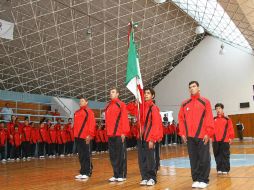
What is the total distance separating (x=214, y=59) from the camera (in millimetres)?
28203

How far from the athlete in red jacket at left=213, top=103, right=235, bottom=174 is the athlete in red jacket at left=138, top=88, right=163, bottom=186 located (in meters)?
1.87

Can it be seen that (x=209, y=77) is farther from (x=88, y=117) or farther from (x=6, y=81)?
(x=88, y=117)

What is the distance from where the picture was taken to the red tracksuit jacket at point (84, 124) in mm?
6660

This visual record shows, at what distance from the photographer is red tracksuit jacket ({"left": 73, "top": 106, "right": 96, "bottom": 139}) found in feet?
21.9

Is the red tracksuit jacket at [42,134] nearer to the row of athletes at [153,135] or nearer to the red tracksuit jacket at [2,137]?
the red tracksuit jacket at [2,137]

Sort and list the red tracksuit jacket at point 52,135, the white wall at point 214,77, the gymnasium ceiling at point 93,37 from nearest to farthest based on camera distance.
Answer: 1. the red tracksuit jacket at point 52,135
2. the gymnasium ceiling at point 93,37
3. the white wall at point 214,77

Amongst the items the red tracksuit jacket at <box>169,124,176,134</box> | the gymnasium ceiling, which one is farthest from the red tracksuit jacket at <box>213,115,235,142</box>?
the red tracksuit jacket at <box>169,124,176,134</box>

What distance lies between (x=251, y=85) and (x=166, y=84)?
24.8ft

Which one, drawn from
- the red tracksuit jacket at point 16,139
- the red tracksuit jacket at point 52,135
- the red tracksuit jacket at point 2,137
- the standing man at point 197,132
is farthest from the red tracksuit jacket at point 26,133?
the standing man at point 197,132

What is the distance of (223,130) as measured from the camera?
7117 mm

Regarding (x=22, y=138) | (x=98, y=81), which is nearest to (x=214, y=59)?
(x=98, y=81)

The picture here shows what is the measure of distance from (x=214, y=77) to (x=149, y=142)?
2371 centimetres

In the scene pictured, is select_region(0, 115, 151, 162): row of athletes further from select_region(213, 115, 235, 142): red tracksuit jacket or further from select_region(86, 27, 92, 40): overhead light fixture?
select_region(213, 115, 235, 142): red tracksuit jacket

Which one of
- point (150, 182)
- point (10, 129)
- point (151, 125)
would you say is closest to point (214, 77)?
point (10, 129)
